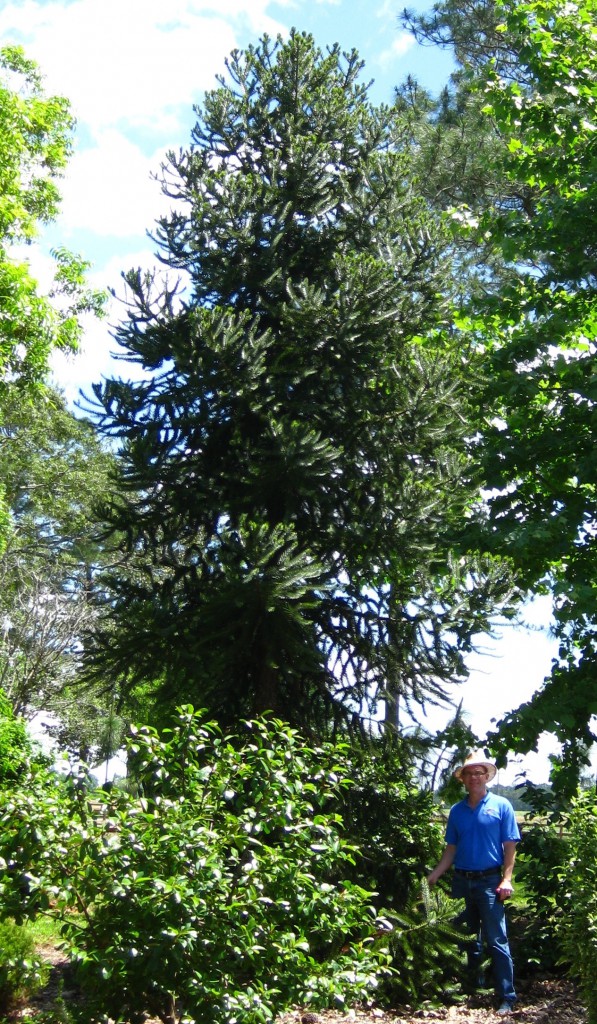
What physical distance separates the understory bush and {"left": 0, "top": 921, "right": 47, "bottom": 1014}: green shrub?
400 millimetres

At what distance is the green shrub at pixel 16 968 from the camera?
16.6 feet

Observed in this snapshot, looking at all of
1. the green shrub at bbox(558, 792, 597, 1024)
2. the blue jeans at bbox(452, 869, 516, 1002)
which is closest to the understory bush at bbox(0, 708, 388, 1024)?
the green shrub at bbox(558, 792, 597, 1024)

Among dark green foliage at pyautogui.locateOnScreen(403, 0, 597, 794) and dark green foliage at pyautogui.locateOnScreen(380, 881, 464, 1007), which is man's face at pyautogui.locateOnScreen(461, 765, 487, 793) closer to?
dark green foliage at pyautogui.locateOnScreen(403, 0, 597, 794)

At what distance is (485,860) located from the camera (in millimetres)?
6699

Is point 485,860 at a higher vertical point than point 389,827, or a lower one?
lower

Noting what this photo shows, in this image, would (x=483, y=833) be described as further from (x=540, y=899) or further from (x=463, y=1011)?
(x=540, y=899)

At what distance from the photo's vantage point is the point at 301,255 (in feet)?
37.0

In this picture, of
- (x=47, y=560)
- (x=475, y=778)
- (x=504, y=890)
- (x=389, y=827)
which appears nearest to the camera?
(x=504, y=890)

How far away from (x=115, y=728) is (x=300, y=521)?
2285 cm

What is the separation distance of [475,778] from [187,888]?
3.01m

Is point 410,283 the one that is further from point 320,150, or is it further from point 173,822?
point 173,822

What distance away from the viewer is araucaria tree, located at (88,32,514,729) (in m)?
9.52

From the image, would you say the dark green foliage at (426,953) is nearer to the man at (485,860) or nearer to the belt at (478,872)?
the man at (485,860)

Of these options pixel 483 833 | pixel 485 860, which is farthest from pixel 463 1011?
pixel 483 833
